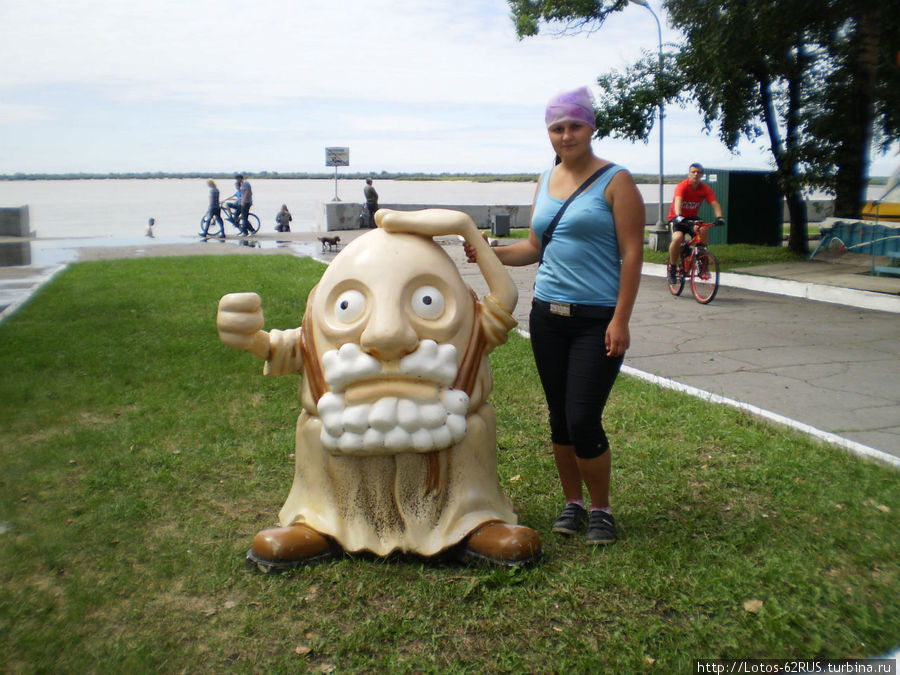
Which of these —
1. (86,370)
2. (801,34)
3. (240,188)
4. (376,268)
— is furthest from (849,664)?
(240,188)

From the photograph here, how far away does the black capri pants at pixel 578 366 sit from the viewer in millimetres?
3262

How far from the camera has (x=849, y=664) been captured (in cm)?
261

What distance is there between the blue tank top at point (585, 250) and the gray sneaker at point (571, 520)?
3.41ft

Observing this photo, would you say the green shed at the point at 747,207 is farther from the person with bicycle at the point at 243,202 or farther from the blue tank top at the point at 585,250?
the blue tank top at the point at 585,250

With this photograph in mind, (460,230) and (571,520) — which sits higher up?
(460,230)

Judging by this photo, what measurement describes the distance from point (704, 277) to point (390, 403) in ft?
26.5

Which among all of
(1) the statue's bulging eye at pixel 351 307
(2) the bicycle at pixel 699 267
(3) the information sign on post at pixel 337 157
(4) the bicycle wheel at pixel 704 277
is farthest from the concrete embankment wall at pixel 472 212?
(1) the statue's bulging eye at pixel 351 307

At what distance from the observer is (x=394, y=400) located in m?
3.14

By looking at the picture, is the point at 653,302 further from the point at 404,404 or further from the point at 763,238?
the point at 763,238

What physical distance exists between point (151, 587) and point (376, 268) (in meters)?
1.60

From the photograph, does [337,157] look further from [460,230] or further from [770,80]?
[460,230]

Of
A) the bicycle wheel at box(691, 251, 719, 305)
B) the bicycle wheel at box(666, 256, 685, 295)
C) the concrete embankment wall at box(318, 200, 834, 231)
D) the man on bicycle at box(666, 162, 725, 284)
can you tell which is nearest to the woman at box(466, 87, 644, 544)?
the bicycle wheel at box(691, 251, 719, 305)

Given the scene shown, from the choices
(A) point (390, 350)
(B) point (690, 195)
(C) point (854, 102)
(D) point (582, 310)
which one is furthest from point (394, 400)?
(C) point (854, 102)

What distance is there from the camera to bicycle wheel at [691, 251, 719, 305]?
9.95 metres
